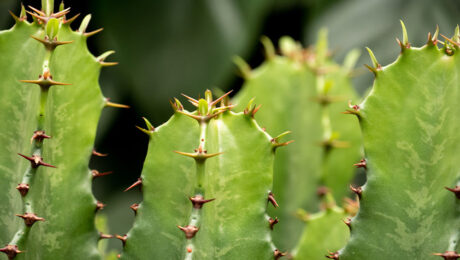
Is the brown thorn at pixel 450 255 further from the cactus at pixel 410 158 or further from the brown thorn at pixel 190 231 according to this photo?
the brown thorn at pixel 190 231

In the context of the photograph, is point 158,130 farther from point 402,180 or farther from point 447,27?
point 447,27

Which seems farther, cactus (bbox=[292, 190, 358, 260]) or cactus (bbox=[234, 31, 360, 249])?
cactus (bbox=[234, 31, 360, 249])

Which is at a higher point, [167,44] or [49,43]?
[167,44]

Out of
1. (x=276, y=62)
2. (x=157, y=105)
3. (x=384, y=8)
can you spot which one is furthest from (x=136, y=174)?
(x=276, y=62)

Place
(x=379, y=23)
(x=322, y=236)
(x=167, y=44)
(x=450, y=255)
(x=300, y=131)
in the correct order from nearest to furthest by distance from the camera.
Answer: (x=450, y=255) < (x=322, y=236) < (x=300, y=131) < (x=379, y=23) < (x=167, y=44)

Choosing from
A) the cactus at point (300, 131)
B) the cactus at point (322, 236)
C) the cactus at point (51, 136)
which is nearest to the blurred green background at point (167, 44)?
the cactus at point (300, 131)

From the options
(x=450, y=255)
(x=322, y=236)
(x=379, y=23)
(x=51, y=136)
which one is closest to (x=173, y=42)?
(x=379, y=23)

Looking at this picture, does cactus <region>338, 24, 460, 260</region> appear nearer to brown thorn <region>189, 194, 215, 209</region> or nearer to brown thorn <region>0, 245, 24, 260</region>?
brown thorn <region>189, 194, 215, 209</region>

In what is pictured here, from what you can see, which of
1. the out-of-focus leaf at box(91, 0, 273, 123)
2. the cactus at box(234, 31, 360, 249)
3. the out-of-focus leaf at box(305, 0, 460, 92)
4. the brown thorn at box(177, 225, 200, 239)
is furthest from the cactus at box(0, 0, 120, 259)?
the out-of-focus leaf at box(91, 0, 273, 123)

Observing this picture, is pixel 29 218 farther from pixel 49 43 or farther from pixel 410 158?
pixel 410 158
